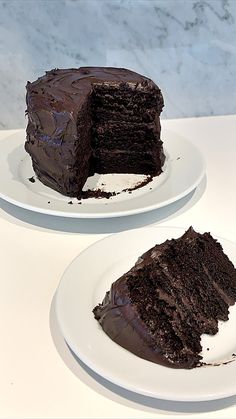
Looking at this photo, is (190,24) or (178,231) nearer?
(178,231)

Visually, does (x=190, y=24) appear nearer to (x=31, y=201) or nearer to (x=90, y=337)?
(x=31, y=201)

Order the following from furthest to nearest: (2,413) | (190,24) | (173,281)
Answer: (190,24) < (173,281) < (2,413)

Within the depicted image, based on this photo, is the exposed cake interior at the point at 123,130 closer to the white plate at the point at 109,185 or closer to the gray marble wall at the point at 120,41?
the white plate at the point at 109,185

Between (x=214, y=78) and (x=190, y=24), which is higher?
(x=190, y=24)

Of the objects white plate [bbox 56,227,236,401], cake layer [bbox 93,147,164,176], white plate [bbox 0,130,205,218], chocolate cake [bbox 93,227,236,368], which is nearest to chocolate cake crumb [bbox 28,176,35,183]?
white plate [bbox 0,130,205,218]

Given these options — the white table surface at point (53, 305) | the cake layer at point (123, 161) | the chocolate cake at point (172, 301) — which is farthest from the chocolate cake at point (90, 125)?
the chocolate cake at point (172, 301)

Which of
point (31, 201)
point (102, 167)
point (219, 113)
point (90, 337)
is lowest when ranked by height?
point (219, 113)

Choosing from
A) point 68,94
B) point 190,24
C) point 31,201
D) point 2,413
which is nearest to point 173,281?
point 2,413

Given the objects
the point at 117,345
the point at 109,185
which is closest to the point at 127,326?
the point at 117,345
